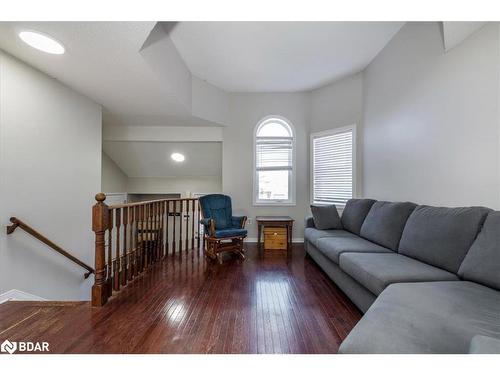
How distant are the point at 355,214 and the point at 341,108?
6.75 ft

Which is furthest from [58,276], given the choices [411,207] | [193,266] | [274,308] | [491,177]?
[491,177]

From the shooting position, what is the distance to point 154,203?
3389mm

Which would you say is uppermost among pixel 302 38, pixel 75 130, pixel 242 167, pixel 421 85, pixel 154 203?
pixel 302 38

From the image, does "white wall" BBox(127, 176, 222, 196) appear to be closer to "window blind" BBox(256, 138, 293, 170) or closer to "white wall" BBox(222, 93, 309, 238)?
"white wall" BBox(222, 93, 309, 238)

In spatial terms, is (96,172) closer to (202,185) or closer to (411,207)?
(202,185)

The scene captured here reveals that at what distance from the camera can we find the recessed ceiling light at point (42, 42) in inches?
75.6

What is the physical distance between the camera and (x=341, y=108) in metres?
4.14

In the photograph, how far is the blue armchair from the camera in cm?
353

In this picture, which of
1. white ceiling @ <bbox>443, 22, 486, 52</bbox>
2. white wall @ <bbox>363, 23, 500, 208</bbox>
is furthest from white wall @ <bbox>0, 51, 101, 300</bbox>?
white wall @ <bbox>363, 23, 500, 208</bbox>

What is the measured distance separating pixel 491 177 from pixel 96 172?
4783mm

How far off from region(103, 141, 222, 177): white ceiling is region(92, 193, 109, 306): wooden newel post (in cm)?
287

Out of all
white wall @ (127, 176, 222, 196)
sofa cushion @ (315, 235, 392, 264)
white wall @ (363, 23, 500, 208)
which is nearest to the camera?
white wall @ (363, 23, 500, 208)

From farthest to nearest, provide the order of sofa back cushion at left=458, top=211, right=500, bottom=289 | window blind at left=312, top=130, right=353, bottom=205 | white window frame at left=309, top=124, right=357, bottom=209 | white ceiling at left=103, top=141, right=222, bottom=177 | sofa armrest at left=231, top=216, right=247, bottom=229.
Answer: white ceiling at left=103, top=141, right=222, bottom=177
window blind at left=312, top=130, right=353, bottom=205
white window frame at left=309, top=124, right=357, bottom=209
sofa armrest at left=231, top=216, right=247, bottom=229
sofa back cushion at left=458, top=211, right=500, bottom=289
